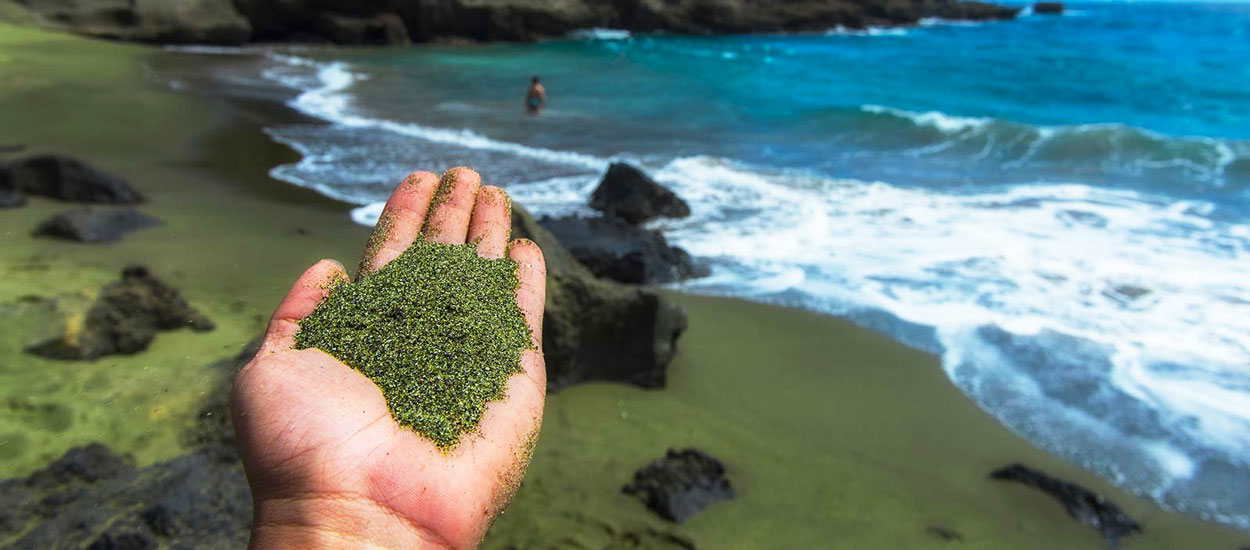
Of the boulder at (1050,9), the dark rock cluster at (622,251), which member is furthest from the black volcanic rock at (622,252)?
the boulder at (1050,9)

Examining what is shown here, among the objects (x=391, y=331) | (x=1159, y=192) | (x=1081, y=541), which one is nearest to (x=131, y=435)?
(x=391, y=331)

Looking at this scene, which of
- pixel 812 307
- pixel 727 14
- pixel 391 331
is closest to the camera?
pixel 391 331

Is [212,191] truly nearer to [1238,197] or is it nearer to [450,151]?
[450,151]

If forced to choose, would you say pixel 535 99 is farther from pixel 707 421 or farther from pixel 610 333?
pixel 707 421

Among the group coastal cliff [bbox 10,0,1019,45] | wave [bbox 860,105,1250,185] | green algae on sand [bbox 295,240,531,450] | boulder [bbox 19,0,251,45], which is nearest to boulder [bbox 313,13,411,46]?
coastal cliff [bbox 10,0,1019,45]

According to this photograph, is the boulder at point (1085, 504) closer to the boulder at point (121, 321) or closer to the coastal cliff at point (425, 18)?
the boulder at point (121, 321)

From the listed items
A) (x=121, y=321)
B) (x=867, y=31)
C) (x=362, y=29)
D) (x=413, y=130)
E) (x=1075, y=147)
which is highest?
(x=867, y=31)

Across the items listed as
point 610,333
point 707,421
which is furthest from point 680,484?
point 610,333
